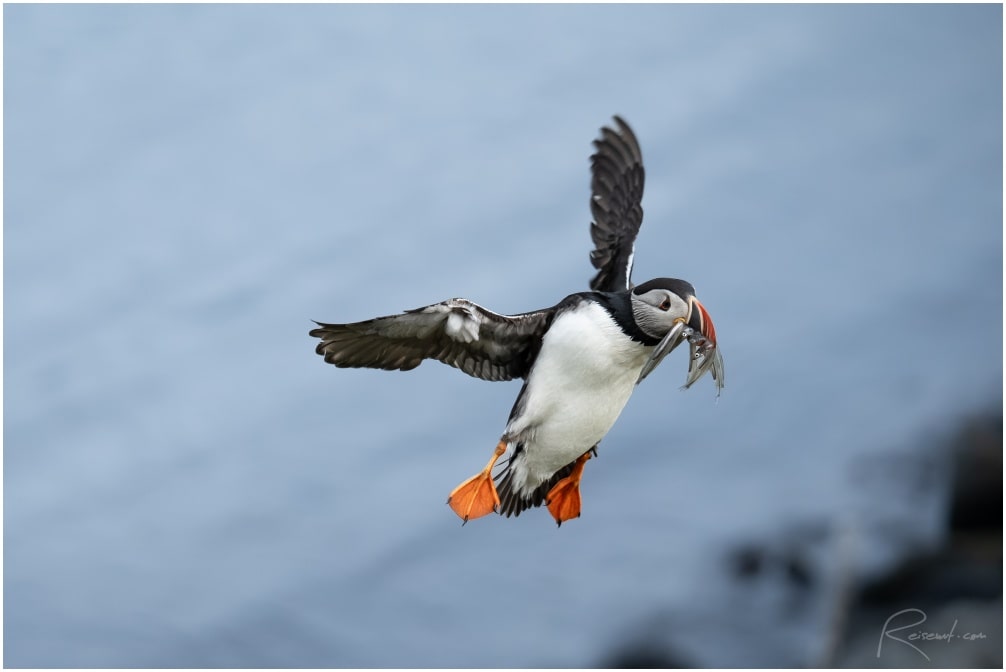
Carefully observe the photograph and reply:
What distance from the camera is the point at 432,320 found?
5.75 metres

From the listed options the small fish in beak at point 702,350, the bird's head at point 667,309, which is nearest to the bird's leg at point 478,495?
the bird's head at point 667,309

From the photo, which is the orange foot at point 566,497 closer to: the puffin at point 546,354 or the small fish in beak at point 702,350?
the puffin at point 546,354

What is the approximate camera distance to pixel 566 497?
6.34 metres

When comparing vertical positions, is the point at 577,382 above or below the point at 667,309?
below

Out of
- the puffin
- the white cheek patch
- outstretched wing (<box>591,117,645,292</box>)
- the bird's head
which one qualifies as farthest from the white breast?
outstretched wing (<box>591,117,645,292</box>)

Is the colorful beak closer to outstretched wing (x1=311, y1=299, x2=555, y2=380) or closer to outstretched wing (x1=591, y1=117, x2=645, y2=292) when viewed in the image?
outstretched wing (x1=311, y1=299, x2=555, y2=380)

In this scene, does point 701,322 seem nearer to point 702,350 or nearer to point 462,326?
point 702,350

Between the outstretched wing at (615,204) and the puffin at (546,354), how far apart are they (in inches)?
37.4

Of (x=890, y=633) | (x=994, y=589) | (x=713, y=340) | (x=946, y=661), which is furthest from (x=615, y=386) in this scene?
(x=994, y=589)

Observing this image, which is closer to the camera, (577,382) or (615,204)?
(577,382)

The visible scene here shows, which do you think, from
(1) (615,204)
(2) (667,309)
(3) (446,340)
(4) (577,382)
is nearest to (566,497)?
(4) (577,382)

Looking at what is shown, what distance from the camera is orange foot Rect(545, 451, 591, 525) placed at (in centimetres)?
630

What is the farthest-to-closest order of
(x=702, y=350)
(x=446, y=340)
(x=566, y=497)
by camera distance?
1. (x=566, y=497)
2. (x=446, y=340)
3. (x=702, y=350)

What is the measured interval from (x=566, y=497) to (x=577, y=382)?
83 centimetres
